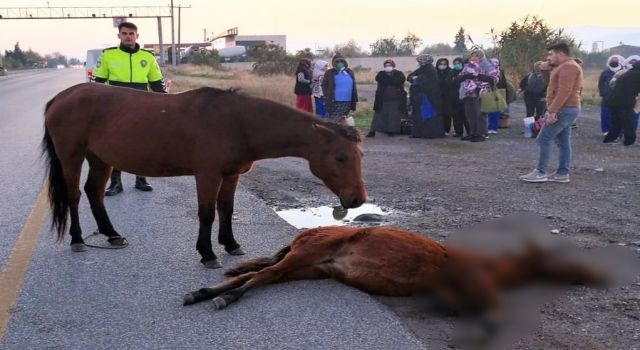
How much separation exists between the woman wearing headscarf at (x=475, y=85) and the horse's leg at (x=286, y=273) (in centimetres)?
948

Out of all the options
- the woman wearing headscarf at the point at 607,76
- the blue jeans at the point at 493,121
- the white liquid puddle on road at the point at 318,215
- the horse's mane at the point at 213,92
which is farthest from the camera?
the blue jeans at the point at 493,121

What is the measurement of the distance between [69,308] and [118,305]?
0.99 feet

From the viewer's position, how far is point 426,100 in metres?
13.3

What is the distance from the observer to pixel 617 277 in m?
2.12

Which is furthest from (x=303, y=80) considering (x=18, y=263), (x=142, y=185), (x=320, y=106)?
(x=18, y=263)

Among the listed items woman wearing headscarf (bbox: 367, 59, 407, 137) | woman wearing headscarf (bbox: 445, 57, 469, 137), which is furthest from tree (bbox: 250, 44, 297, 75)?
woman wearing headscarf (bbox: 445, 57, 469, 137)

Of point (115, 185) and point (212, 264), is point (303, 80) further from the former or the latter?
point (212, 264)

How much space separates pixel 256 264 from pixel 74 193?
2.04 m

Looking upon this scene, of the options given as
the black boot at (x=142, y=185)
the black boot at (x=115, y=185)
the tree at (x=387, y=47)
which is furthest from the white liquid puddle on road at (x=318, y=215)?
the tree at (x=387, y=47)

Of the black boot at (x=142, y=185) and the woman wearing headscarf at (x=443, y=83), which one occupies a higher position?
the woman wearing headscarf at (x=443, y=83)

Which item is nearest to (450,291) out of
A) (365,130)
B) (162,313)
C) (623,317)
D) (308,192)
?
(623,317)

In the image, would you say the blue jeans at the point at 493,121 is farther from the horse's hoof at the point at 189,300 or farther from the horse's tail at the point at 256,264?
the horse's hoof at the point at 189,300

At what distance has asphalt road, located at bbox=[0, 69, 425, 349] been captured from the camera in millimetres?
3428

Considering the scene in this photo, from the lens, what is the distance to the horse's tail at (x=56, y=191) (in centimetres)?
535
